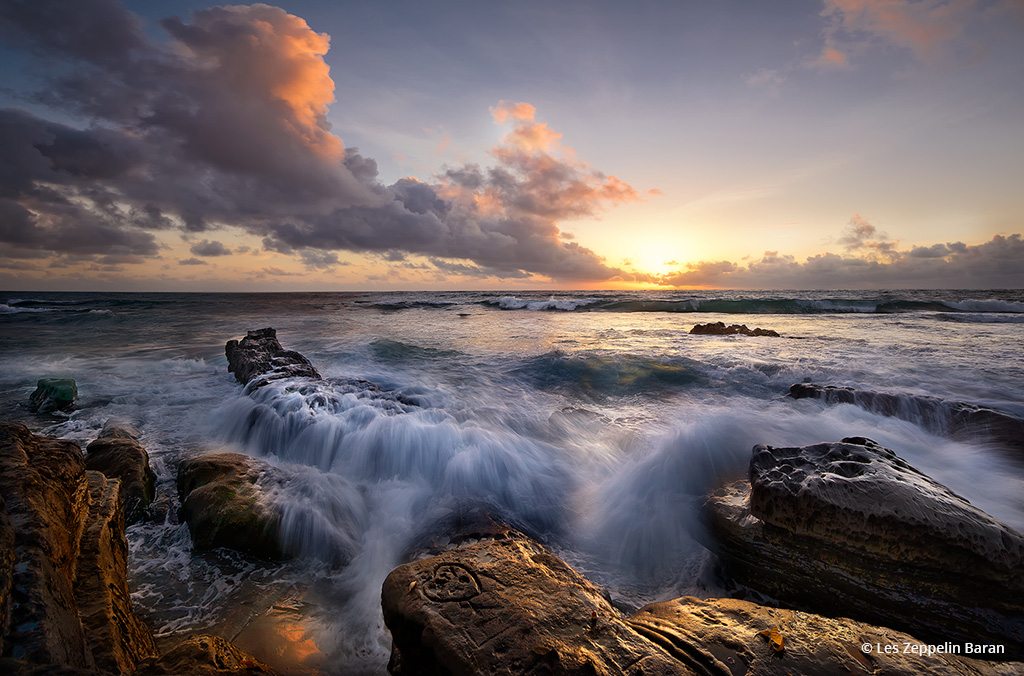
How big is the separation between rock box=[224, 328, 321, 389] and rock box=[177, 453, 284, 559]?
4097 mm

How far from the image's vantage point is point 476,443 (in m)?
6.02

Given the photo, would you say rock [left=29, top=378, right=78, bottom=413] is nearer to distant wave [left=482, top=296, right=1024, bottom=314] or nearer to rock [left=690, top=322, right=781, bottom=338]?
rock [left=690, top=322, right=781, bottom=338]

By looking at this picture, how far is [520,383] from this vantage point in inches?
415

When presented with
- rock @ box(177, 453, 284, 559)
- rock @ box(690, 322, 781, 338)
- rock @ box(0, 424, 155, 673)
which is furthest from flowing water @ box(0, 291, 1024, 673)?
rock @ box(690, 322, 781, 338)

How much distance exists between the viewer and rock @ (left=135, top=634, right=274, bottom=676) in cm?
183

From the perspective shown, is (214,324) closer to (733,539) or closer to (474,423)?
(474,423)

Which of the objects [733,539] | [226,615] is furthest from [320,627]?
[733,539]

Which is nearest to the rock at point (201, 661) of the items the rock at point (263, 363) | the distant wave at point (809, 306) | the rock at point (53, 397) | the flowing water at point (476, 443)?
the flowing water at point (476, 443)

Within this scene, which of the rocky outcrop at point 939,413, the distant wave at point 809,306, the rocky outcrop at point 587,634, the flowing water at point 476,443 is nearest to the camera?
the rocky outcrop at point 587,634

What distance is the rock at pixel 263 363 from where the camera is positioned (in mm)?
8758

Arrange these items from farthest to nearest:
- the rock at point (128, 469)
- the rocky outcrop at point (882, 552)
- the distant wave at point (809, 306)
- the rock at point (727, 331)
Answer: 1. the distant wave at point (809, 306)
2. the rock at point (727, 331)
3. the rock at point (128, 469)
4. the rocky outcrop at point (882, 552)

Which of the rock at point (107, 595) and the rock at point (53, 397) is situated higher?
the rock at point (107, 595)

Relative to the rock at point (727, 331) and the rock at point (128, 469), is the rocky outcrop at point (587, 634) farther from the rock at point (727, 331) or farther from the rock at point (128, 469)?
the rock at point (727, 331)

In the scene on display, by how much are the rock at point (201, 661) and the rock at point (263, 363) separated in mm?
7042
